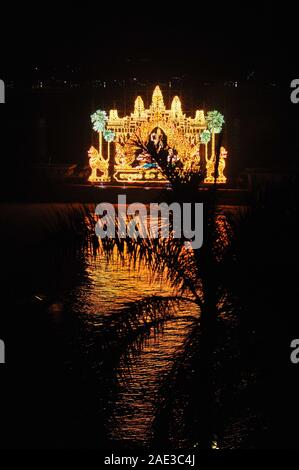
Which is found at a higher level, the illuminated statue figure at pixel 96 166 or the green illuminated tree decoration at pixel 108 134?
the green illuminated tree decoration at pixel 108 134

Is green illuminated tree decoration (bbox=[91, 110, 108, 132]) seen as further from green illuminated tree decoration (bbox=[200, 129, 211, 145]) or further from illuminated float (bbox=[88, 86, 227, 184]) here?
green illuminated tree decoration (bbox=[200, 129, 211, 145])

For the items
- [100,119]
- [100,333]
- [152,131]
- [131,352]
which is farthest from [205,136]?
[100,333]

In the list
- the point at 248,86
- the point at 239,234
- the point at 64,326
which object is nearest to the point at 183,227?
the point at 239,234

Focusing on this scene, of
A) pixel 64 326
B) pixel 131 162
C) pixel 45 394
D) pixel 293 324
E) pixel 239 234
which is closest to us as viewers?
pixel 293 324

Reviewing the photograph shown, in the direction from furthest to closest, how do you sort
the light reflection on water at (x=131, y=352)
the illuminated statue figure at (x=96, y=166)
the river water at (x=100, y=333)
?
the illuminated statue figure at (x=96, y=166)
the light reflection on water at (x=131, y=352)
the river water at (x=100, y=333)

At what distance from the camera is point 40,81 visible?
23328 millimetres

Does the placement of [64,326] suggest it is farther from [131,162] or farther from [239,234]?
[131,162]

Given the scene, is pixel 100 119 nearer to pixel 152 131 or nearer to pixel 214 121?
pixel 152 131

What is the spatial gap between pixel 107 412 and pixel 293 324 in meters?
1.42

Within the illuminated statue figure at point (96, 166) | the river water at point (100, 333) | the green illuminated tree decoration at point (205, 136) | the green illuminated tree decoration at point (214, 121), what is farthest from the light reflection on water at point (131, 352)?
the illuminated statue figure at point (96, 166)

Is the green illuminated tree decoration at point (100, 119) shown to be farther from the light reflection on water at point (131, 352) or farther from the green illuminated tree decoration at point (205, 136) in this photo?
the light reflection on water at point (131, 352)

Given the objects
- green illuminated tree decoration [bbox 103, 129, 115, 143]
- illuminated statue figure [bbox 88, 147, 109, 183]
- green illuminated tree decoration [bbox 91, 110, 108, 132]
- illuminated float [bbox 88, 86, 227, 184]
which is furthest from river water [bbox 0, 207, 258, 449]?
illuminated statue figure [bbox 88, 147, 109, 183]

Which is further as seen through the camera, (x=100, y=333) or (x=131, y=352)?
(x=131, y=352)

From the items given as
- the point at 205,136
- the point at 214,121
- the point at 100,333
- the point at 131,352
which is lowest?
the point at 131,352
